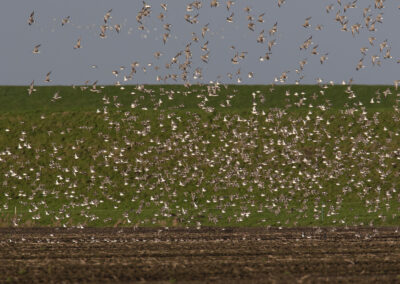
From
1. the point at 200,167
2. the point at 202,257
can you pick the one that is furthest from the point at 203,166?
the point at 202,257

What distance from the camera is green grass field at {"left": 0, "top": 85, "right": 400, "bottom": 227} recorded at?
47.0 metres

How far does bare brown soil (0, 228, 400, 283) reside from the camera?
69.5 feet

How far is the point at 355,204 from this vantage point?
5166 cm

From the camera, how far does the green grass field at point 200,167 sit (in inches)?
1849

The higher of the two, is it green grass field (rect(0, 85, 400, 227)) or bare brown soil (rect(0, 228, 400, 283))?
green grass field (rect(0, 85, 400, 227))

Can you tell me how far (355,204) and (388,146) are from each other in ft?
42.8

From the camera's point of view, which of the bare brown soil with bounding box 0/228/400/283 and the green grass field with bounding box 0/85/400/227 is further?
the green grass field with bounding box 0/85/400/227

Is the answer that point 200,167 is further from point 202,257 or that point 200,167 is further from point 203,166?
point 202,257

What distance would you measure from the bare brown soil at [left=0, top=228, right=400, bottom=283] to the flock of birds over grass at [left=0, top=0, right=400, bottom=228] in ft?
28.9

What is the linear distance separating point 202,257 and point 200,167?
112ft

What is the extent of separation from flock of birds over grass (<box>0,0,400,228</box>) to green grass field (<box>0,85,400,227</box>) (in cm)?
10

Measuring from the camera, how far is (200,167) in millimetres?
59781

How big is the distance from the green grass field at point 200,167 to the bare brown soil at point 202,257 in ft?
29.8

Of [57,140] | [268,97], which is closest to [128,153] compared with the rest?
[57,140]
